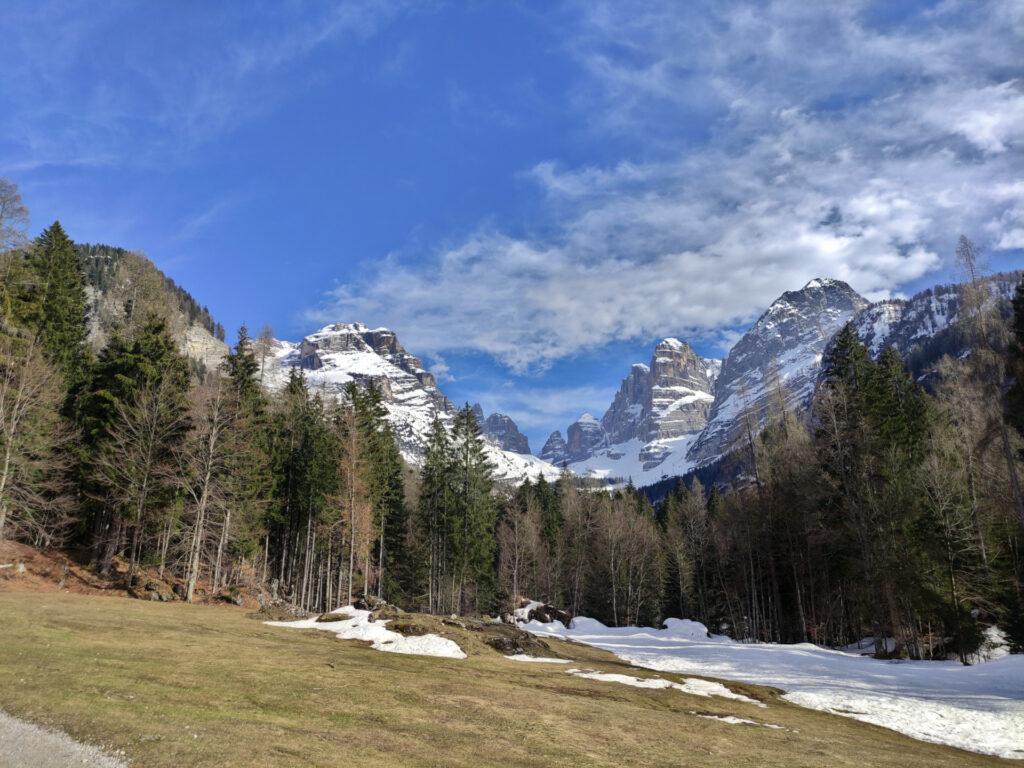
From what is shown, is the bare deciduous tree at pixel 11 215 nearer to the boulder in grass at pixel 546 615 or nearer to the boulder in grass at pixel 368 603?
the boulder in grass at pixel 368 603

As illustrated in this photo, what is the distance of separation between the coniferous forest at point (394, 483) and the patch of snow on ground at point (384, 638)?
370 inches

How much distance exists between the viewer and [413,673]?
1727 centimetres

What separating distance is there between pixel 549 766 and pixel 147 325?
38.3 metres

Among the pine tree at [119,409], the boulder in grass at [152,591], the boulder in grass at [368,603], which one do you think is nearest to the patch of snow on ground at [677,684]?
the boulder in grass at [368,603]

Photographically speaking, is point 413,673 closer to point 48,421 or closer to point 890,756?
point 890,756

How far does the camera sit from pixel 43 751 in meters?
7.67

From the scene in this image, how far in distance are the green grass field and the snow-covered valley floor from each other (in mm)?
1428

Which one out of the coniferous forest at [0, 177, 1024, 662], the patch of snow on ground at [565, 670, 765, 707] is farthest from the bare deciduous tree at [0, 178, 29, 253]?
the patch of snow on ground at [565, 670, 765, 707]

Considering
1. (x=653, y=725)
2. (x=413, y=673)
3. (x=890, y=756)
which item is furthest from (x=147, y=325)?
(x=890, y=756)

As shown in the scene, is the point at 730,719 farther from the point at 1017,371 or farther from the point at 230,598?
the point at 230,598

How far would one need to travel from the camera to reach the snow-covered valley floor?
52.3ft

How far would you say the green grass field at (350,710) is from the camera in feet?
29.7

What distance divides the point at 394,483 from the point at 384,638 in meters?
37.6

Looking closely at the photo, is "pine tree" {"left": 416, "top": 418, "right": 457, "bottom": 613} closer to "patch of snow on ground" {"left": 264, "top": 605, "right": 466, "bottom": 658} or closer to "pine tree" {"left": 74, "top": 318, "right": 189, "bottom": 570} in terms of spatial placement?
"pine tree" {"left": 74, "top": 318, "right": 189, "bottom": 570}
